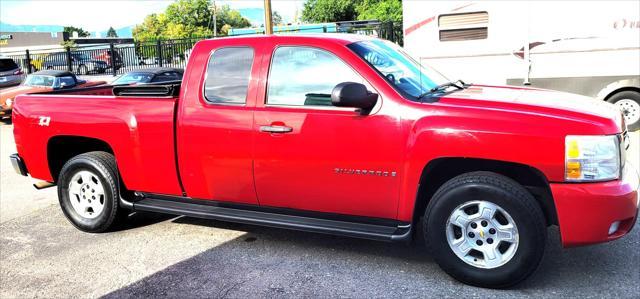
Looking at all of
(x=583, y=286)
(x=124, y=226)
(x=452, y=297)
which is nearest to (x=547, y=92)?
(x=583, y=286)

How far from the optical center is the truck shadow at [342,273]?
379 cm

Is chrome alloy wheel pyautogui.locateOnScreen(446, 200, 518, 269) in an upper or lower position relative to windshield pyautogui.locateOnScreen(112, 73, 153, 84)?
lower

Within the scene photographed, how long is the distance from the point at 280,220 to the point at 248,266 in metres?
0.46

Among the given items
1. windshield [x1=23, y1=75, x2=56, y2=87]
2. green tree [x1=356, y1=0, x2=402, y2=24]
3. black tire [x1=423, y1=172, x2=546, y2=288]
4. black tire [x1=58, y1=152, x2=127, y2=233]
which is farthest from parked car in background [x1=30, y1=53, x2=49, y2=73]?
black tire [x1=423, y1=172, x2=546, y2=288]

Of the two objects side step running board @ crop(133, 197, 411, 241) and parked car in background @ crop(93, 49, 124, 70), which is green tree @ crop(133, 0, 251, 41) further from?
side step running board @ crop(133, 197, 411, 241)

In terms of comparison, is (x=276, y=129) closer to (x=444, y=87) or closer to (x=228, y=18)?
(x=444, y=87)

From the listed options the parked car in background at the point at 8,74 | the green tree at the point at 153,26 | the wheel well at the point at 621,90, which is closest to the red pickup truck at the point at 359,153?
the wheel well at the point at 621,90

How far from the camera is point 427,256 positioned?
441cm

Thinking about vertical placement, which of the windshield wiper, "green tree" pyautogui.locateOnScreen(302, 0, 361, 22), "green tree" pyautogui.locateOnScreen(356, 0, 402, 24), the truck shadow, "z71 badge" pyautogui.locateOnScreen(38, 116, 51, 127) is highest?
"green tree" pyautogui.locateOnScreen(302, 0, 361, 22)

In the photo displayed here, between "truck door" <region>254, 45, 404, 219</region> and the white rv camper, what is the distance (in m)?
4.73

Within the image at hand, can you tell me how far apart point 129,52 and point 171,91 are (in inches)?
871

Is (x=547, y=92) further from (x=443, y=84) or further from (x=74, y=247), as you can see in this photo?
(x=74, y=247)

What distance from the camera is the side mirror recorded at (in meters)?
3.73

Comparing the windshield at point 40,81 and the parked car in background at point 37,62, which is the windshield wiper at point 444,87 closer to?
the windshield at point 40,81
